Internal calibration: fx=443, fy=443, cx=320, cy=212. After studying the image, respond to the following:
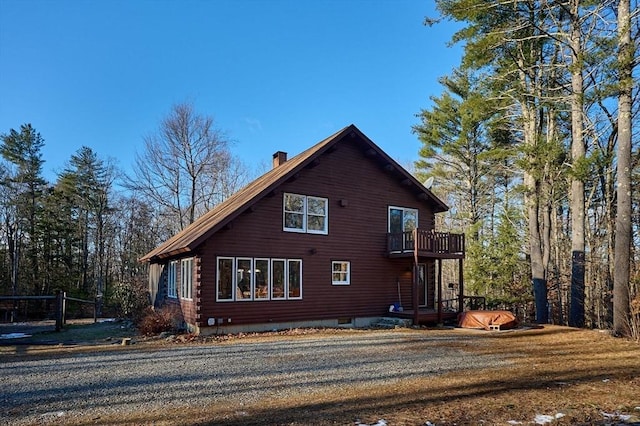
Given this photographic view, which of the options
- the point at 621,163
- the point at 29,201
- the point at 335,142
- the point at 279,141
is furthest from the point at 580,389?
the point at 29,201

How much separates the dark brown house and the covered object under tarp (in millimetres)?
1193

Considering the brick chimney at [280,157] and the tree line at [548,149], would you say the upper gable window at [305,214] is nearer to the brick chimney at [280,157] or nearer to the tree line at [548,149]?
the brick chimney at [280,157]

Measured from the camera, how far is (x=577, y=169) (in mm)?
12812

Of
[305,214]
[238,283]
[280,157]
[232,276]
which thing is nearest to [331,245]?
[305,214]

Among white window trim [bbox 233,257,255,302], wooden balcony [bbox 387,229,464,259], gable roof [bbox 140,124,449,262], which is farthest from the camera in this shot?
wooden balcony [bbox 387,229,464,259]

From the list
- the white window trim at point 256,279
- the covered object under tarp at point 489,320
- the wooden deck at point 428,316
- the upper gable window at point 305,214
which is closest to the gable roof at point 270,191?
the upper gable window at point 305,214

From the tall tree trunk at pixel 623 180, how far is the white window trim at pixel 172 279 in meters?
13.5

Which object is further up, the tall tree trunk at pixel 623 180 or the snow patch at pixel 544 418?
the tall tree trunk at pixel 623 180

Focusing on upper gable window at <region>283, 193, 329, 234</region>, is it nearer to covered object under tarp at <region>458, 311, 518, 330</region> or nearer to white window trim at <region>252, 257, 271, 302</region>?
white window trim at <region>252, 257, 271, 302</region>

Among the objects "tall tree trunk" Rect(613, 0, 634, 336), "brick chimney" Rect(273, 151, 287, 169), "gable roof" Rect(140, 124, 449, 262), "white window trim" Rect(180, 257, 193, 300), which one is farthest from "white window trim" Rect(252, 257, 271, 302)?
"tall tree trunk" Rect(613, 0, 634, 336)

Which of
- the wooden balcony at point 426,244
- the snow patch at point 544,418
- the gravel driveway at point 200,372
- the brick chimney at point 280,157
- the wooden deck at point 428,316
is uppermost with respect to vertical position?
the brick chimney at point 280,157

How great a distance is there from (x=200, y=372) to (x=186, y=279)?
7234 mm

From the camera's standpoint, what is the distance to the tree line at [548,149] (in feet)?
39.6

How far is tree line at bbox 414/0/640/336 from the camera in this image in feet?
39.6
